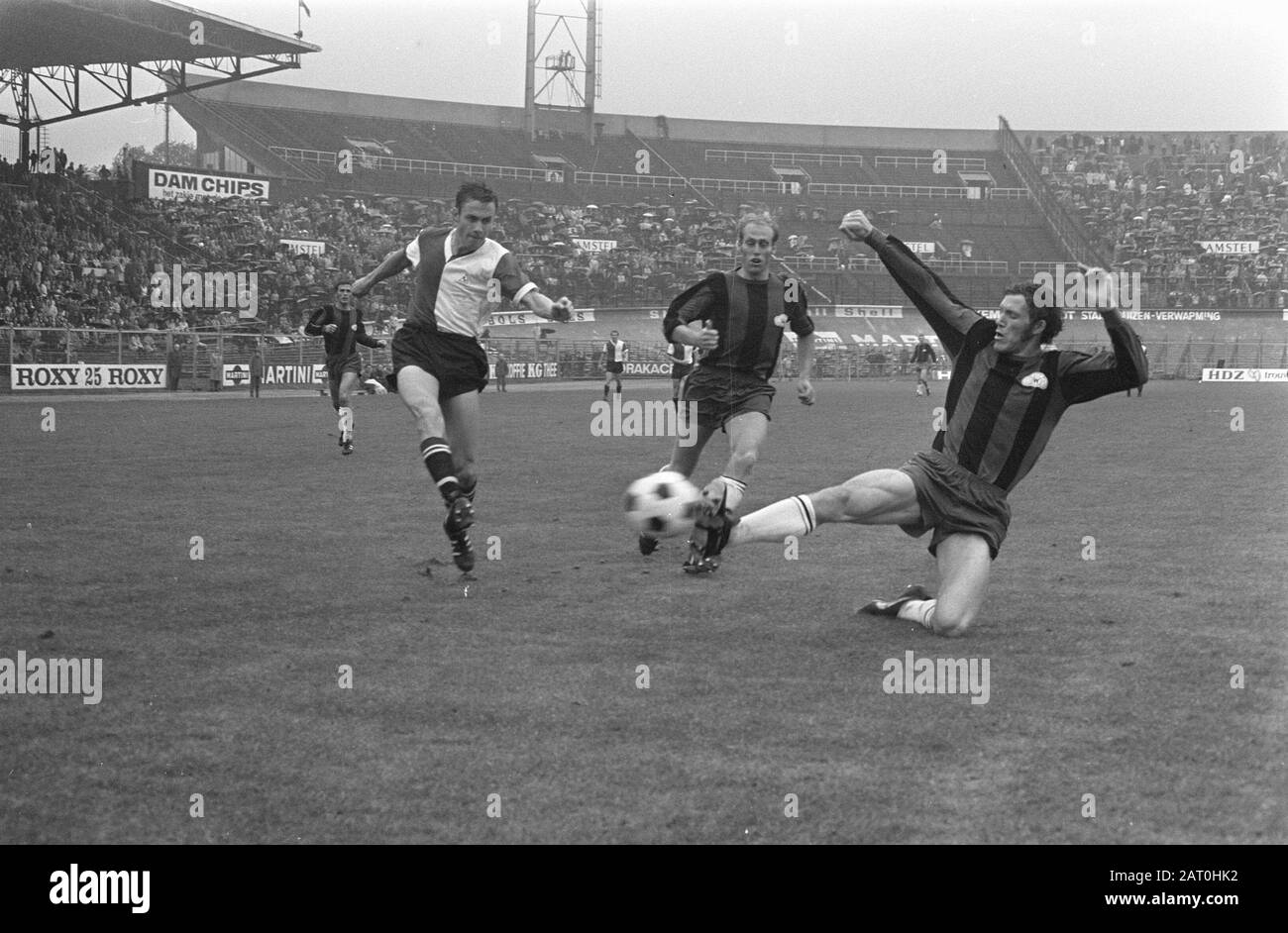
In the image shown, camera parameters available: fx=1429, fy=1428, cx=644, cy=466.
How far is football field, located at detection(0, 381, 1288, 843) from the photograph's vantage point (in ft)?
14.3

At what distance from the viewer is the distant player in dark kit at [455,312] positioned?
9422 mm

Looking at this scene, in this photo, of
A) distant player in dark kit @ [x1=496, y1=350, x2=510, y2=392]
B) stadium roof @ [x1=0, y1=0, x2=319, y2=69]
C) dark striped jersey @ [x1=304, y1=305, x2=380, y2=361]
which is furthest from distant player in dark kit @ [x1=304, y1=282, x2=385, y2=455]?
distant player in dark kit @ [x1=496, y1=350, x2=510, y2=392]

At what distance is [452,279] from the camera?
9.59m

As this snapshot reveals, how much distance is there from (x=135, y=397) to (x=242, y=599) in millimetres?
28836

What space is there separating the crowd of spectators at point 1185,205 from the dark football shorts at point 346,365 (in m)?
52.5

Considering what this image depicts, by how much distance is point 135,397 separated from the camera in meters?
34.8

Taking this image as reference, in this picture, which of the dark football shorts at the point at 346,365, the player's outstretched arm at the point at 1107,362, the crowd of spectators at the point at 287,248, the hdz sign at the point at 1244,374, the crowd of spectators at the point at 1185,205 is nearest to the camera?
the player's outstretched arm at the point at 1107,362

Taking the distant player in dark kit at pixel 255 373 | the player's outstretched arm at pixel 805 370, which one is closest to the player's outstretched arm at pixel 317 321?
the player's outstretched arm at pixel 805 370

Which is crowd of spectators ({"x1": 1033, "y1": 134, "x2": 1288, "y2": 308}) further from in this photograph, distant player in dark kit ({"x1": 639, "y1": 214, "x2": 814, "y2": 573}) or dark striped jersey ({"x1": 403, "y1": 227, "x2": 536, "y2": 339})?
dark striped jersey ({"x1": 403, "y1": 227, "x2": 536, "y2": 339})

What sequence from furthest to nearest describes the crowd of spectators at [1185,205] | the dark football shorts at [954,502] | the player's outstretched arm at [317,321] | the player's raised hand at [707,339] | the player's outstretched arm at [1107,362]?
1. the crowd of spectators at [1185,205]
2. the player's outstretched arm at [317,321]
3. the player's raised hand at [707,339]
4. the dark football shorts at [954,502]
5. the player's outstretched arm at [1107,362]

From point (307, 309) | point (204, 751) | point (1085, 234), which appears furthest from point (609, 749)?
point (1085, 234)

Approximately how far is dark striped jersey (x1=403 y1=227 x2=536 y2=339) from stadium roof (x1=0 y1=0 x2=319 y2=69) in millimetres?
29594

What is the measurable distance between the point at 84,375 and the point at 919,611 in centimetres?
3262

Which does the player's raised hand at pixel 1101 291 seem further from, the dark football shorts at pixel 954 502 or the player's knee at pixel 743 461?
the player's knee at pixel 743 461
